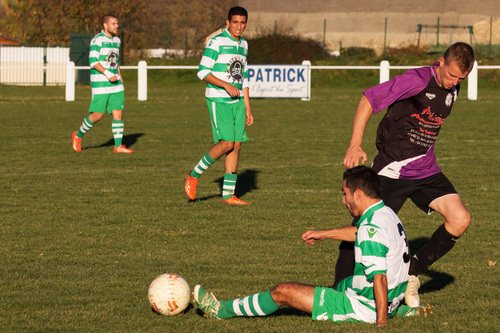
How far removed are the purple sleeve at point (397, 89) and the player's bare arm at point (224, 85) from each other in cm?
344

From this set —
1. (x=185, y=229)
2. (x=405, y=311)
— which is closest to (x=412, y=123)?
(x=405, y=311)

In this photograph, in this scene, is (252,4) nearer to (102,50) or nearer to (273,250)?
(102,50)

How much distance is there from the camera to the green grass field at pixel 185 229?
5227 millimetres

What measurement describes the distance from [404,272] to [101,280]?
242cm

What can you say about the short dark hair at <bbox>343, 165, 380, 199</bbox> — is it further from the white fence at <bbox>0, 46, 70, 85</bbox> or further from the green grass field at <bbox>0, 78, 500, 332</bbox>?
the white fence at <bbox>0, 46, 70, 85</bbox>

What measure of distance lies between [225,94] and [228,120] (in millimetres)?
308

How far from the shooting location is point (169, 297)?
512cm

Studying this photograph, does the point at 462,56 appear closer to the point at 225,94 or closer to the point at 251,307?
the point at 251,307

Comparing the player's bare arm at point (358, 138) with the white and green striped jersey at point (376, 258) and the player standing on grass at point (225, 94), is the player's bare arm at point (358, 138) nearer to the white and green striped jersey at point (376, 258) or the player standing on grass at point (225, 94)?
the white and green striped jersey at point (376, 258)

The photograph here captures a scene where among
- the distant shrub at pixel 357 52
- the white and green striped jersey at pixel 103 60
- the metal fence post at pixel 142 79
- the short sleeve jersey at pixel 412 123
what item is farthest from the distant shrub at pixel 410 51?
the short sleeve jersey at pixel 412 123

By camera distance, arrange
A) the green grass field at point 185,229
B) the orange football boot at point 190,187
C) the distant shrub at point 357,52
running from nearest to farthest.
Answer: the green grass field at point 185,229 → the orange football boot at point 190,187 → the distant shrub at point 357,52

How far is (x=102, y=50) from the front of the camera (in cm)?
1348

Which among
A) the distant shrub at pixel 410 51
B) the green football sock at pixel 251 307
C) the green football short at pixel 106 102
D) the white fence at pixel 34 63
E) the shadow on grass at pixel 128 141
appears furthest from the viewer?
the distant shrub at pixel 410 51

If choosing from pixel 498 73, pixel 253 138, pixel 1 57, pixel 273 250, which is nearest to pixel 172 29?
pixel 1 57
